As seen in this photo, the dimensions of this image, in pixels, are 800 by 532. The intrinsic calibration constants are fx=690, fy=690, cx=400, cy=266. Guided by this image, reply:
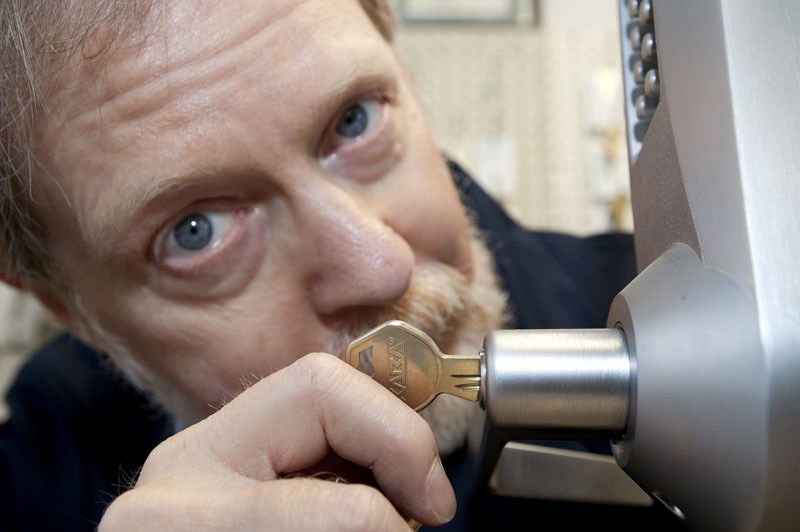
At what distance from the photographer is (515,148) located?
51.4 inches

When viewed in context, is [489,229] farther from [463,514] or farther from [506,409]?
[506,409]

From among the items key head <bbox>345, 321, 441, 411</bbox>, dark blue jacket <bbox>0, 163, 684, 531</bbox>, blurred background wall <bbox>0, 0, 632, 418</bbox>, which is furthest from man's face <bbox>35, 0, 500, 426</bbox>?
blurred background wall <bbox>0, 0, 632, 418</bbox>

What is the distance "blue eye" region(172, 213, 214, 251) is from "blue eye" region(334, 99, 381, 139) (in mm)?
118

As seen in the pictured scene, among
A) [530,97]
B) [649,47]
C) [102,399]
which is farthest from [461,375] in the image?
[530,97]

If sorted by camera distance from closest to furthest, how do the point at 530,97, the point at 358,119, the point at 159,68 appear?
the point at 159,68
the point at 358,119
the point at 530,97

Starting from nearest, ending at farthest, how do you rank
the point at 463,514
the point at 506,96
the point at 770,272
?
the point at 770,272
the point at 463,514
the point at 506,96

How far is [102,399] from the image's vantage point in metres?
0.88

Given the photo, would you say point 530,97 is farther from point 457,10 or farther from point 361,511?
point 361,511

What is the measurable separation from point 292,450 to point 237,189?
0.22 m

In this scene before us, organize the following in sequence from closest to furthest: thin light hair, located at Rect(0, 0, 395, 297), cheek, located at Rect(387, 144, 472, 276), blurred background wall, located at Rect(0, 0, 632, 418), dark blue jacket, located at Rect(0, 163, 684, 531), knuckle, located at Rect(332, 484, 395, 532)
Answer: knuckle, located at Rect(332, 484, 395, 532) → thin light hair, located at Rect(0, 0, 395, 297) → cheek, located at Rect(387, 144, 472, 276) → dark blue jacket, located at Rect(0, 163, 684, 531) → blurred background wall, located at Rect(0, 0, 632, 418)

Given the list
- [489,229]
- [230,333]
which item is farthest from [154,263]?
[489,229]

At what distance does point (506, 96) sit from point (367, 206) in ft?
2.89

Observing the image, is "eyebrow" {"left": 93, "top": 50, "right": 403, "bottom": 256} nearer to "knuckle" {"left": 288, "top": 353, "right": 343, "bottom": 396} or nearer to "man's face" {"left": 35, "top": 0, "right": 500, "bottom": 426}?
"man's face" {"left": 35, "top": 0, "right": 500, "bottom": 426}

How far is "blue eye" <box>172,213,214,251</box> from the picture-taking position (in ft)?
1.63
